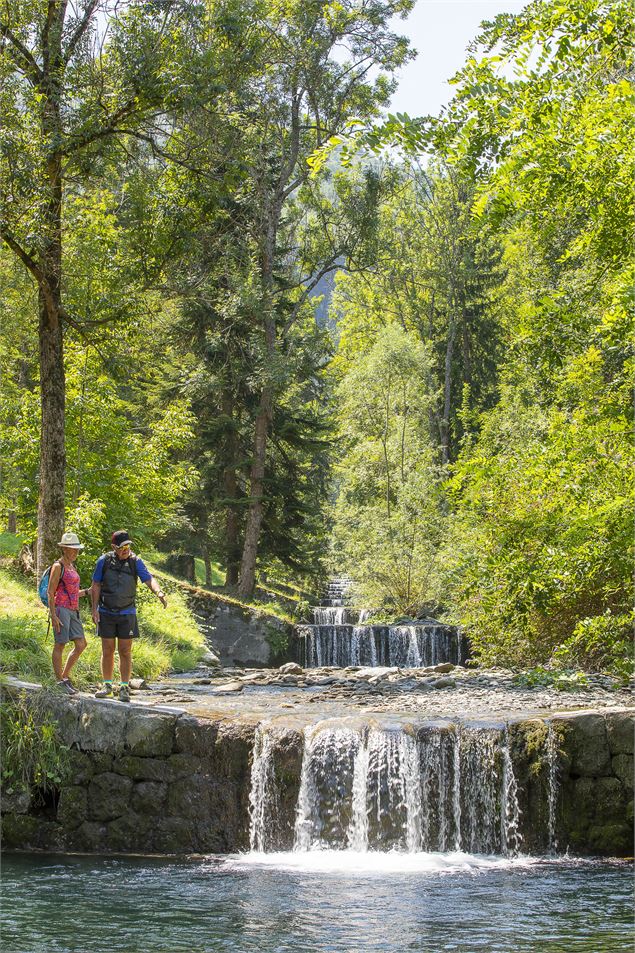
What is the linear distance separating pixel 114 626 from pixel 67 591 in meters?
0.79

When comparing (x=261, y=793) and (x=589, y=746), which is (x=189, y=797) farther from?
(x=589, y=746)

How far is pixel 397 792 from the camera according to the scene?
1000cm

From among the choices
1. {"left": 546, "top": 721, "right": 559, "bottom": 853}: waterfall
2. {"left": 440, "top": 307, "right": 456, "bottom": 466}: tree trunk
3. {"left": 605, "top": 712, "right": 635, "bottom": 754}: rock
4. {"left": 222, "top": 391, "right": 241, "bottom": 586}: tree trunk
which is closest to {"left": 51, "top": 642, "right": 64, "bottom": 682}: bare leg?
{"left": 546, "top": 721, "right": 559, "bottom": 853}: waterfall

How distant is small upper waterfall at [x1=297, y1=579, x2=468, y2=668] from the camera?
21.5 m

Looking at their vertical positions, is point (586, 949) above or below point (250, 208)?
below

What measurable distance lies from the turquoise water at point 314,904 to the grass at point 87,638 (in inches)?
95.5

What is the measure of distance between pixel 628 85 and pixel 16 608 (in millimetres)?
11708

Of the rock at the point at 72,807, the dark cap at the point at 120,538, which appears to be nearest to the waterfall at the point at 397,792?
the rock at the point at 72,807

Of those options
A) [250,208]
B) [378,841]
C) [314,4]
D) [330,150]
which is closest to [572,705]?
[378,841]

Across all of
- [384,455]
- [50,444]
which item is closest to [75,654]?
[50,444]

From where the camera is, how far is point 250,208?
26141mm

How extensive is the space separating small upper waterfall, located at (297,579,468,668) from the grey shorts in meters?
11.9

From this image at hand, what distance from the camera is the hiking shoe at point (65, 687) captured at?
403 inches

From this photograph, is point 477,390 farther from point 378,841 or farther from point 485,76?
point 485,76
